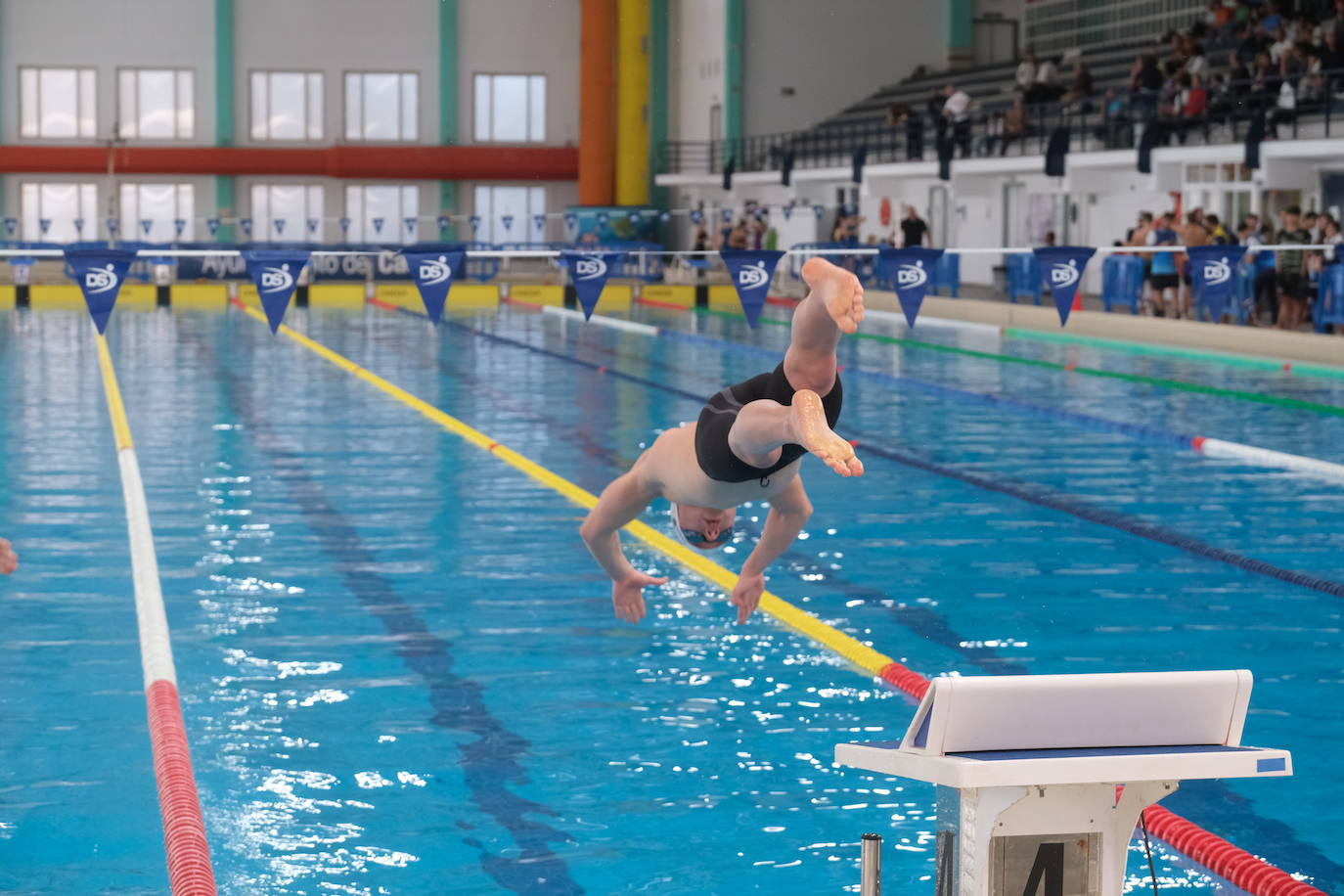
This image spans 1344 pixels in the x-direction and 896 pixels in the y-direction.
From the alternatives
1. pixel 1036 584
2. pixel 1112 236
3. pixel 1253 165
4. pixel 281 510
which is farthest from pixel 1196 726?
pixel 1112 236

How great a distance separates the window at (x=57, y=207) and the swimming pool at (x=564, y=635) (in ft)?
81.8

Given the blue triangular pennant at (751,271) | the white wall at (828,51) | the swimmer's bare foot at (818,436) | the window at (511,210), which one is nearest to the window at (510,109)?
the window at (511,210)

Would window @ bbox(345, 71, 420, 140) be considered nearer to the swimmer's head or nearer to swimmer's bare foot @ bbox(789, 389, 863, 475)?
the swimmer's head

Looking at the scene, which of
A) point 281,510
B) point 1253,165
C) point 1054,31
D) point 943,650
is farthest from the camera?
point 1054,31

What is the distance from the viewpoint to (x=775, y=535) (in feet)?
16.4

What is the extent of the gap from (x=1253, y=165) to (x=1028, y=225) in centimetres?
778

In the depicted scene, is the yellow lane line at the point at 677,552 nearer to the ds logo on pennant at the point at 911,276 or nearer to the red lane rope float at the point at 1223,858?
the red lane rope float at the point at 1223,858

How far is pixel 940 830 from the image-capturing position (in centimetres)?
272

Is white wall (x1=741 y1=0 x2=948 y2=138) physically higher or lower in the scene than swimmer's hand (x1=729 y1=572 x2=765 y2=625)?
higher

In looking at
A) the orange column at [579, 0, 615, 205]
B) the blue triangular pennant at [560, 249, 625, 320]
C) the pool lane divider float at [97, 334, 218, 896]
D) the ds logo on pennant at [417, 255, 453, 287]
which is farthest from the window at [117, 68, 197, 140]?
the pool lane divider float at [97, 334, 218, 896]

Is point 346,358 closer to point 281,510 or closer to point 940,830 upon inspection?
point 281,510

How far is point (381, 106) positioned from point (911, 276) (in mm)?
28646

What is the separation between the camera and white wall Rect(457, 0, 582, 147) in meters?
39.1

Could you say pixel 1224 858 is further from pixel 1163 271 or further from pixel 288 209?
pixel 288 209
